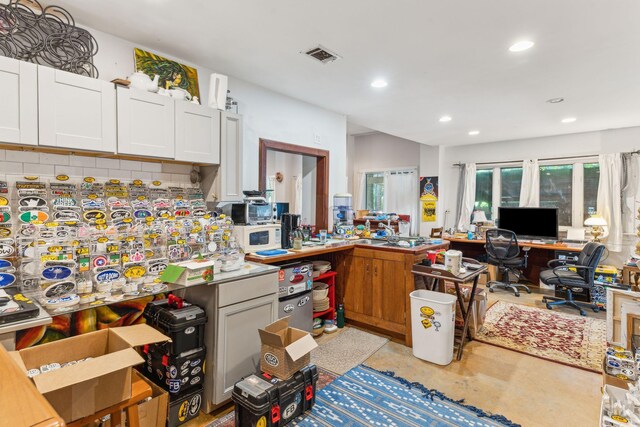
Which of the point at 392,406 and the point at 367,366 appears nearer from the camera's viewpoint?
the point at 392,406

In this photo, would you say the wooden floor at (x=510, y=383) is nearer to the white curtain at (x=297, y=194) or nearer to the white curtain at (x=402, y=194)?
the white curtain at (x=297, y=194)

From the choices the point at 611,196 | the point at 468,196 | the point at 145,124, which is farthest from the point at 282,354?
the point at 611,196

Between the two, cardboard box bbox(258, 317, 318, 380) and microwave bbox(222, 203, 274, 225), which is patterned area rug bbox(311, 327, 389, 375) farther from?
microwave bbox(222, 203, 274, 225)

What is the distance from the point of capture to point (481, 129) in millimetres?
5691

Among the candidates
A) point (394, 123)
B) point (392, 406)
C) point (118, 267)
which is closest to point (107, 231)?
point (118, 267)

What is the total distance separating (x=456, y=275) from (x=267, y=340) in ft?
5.36

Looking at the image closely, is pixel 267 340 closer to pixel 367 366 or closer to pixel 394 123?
pixel 367 366

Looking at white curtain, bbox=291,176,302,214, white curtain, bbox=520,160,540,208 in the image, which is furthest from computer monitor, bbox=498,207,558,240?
white curtain, bbox=291,176,302,214

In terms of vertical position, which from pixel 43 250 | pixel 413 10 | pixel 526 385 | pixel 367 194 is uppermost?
pixel 413 10

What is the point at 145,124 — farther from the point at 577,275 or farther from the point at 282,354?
the point at 577,275

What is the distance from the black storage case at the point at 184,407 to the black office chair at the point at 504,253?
15.4ft

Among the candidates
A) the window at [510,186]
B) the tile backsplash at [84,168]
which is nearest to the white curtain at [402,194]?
the window at [510,186]

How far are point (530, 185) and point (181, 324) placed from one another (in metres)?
6.68

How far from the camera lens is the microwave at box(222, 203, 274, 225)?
9.65 ft
